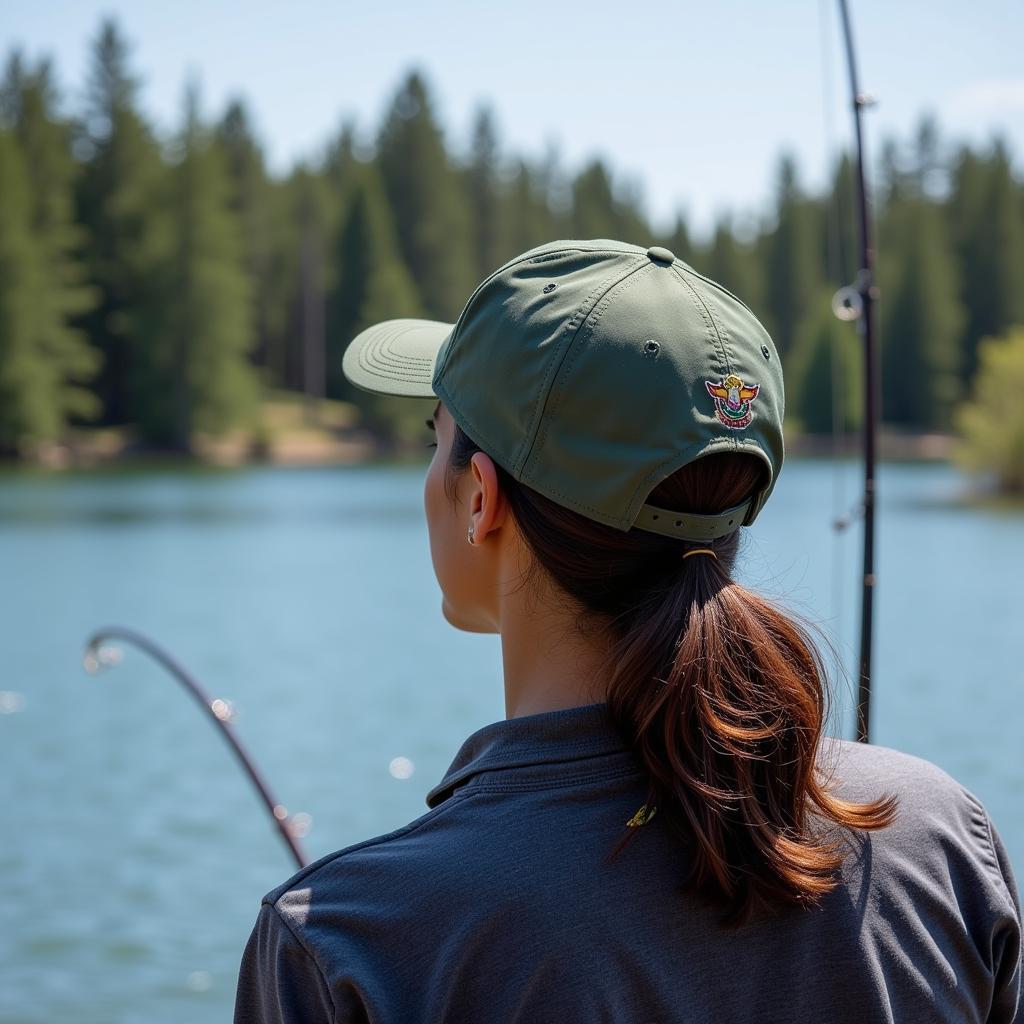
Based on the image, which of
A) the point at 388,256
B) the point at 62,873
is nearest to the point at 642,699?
the point at 62,873

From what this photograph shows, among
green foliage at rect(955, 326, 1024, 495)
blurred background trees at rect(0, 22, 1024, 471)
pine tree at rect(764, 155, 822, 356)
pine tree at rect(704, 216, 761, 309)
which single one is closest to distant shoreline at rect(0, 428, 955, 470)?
blurred background trees at rect(0, 22, 1024, 471)

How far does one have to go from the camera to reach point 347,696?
11.3m

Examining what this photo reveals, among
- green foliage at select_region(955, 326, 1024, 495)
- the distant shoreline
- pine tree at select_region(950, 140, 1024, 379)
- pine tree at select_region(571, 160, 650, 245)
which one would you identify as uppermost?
pine tree at select_region(571, 160, 650, 245)

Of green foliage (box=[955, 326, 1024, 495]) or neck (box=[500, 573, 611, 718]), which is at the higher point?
neck (box=[500, 573, 611, 718])

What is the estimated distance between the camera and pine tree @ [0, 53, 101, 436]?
4297 cm

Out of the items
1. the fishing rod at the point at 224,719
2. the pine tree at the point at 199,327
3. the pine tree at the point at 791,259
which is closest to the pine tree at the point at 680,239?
the pine tree at the point at 791,259

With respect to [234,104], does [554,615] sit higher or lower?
lower

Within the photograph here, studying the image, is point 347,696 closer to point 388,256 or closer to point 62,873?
point 62,873

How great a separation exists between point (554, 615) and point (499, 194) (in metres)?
58.5

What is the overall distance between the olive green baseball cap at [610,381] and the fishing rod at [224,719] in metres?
1.07

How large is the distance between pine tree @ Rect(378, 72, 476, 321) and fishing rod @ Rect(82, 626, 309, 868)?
50.3 meters

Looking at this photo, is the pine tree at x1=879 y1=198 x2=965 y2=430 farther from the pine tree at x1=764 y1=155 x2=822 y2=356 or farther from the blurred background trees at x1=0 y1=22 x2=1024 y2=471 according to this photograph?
the pine tree at x1=764 y1=155 x2=822 y2=356

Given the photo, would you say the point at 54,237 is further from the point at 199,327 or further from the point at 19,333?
the point at 199,327

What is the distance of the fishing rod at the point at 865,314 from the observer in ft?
7.36
